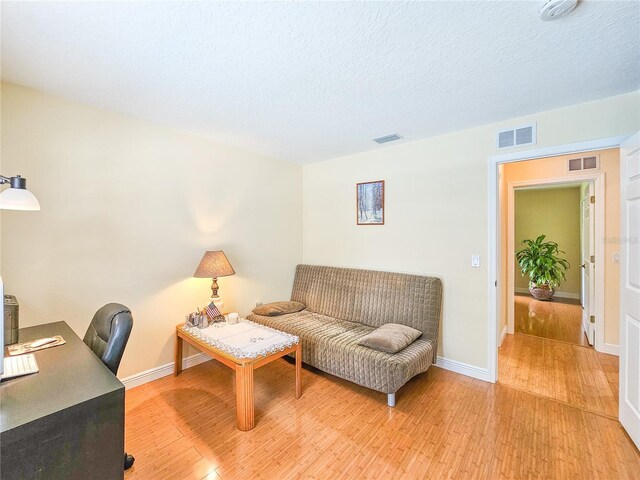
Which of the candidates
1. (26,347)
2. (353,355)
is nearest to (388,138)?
(353,355)

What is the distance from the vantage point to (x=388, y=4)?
1260 mm

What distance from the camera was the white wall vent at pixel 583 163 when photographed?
3185 mm

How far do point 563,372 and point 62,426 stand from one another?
3.73 metres

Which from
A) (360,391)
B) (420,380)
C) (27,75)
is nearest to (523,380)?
(420,380)

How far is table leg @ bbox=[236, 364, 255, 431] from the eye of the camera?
6.31ft

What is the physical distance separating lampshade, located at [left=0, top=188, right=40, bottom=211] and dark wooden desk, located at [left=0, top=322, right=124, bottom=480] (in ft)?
2.68

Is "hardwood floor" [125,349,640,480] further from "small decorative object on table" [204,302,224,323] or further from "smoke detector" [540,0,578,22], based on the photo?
"smoke detector" [540,0,578,22]

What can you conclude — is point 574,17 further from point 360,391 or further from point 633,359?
point 360,391

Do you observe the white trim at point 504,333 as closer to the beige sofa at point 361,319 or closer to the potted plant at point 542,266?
the beige sofa at point 361,319

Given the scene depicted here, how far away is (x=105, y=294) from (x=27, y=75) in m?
1.60

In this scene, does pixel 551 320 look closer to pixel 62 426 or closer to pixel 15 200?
pixel 62 426

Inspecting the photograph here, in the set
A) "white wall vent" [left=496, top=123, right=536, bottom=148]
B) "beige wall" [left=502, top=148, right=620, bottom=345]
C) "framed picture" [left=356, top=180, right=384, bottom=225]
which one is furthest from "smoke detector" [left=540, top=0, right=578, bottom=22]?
"beige wall" [left=502, top=148, right=620, bottom=345]

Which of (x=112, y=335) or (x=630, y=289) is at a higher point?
(x=630, y=289)

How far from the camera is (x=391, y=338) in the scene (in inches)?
93.2
